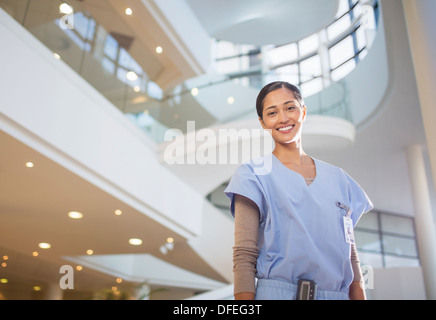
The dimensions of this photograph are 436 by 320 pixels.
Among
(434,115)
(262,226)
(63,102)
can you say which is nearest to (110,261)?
(63,102)

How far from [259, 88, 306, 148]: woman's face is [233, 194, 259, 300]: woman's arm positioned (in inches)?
10.3

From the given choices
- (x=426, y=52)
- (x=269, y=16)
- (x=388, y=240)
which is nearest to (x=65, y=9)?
(x=269, y=16)

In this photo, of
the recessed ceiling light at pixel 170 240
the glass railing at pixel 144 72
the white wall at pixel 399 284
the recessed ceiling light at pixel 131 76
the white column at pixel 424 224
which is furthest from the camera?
the white wall at pixel 399 284

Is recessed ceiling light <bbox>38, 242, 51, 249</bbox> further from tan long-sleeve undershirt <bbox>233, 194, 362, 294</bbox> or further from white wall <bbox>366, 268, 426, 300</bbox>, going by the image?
tan long-sleeve undershirt <bbox>233, 194, 362, 294</bbox>

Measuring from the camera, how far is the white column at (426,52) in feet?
9.36

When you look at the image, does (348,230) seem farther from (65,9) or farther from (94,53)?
(94,53)

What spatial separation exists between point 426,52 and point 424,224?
6.56 metres

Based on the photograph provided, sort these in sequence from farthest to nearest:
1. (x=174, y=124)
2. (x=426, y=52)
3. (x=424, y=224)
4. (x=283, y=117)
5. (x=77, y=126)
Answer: (x=424, y=224) < (x=174, y=124) < (x=77, y=126) < (x=426, y=52) < (x=283, y=117)

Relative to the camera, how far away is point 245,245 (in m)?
1.12

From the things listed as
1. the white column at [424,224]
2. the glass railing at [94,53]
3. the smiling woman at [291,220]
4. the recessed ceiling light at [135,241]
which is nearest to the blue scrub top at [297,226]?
the smiling woman at [291,220]

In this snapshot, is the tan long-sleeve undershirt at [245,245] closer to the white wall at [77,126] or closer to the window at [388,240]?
the white wall at [77,126]

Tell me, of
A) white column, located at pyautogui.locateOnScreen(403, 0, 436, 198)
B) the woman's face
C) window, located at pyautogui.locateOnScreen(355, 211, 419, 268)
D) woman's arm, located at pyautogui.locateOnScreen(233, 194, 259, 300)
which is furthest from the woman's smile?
window, located at pyautogui.locateOnScreen(355, 211, 419, 268)

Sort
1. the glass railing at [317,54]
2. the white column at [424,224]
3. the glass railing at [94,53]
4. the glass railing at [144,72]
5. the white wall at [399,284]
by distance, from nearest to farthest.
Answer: the glass railing at [94,53], the glass railing at [144,72], the glass railing at [317,54], the white column at [424,224], the white wall at [399,284]

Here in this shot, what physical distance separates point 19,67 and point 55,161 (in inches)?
43.9
